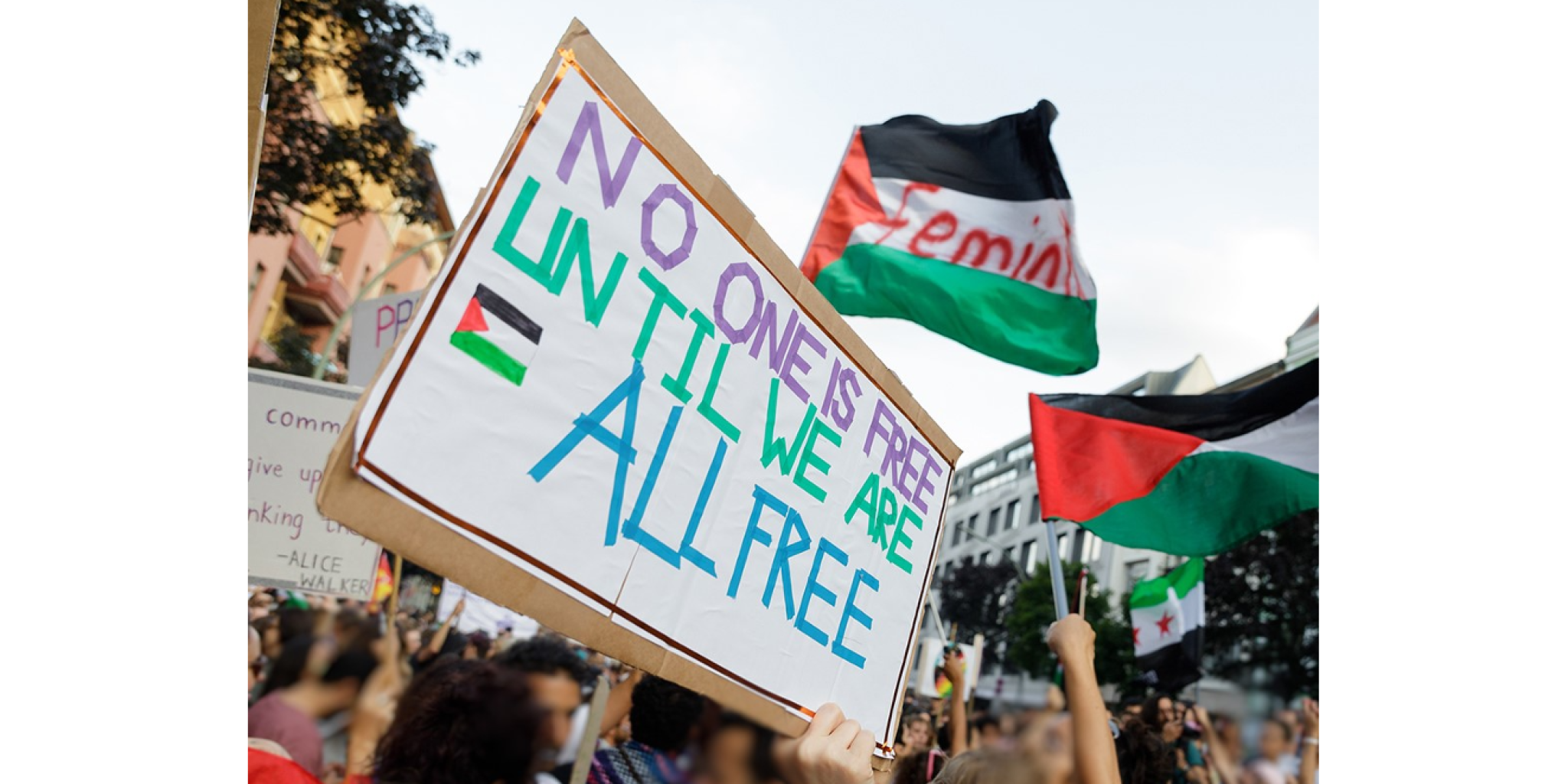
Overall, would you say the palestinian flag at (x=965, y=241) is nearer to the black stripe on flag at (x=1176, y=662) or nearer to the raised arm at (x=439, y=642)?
the black stripe on flag at (x=1176, y=662)

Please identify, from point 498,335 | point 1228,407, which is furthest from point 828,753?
point 1228,407

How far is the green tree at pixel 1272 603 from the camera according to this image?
89.6 ft

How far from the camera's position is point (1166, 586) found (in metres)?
8.86

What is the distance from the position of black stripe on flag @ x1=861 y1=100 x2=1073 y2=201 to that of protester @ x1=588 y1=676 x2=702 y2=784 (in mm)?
4134

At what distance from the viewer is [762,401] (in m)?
2.03

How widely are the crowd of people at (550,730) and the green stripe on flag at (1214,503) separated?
1223 millimetres

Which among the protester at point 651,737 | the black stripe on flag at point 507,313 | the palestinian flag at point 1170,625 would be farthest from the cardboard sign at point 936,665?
the black stripe on flag at point 507,313

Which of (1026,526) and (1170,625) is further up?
(1026,526)

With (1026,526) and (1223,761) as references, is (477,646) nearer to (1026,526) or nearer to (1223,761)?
(1223,761)

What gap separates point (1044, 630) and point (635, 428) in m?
42.3

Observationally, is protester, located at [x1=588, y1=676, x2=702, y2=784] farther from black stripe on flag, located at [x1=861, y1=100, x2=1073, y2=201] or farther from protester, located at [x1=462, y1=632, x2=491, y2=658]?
protester, located at [x1=462, y1=632, x2=491, y2=658]

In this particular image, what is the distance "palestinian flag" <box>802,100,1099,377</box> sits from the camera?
6.18 meters

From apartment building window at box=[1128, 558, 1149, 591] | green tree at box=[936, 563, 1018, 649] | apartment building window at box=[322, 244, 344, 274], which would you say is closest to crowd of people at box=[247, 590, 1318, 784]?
apartment building window at box=[322, 244, 344, 274]
